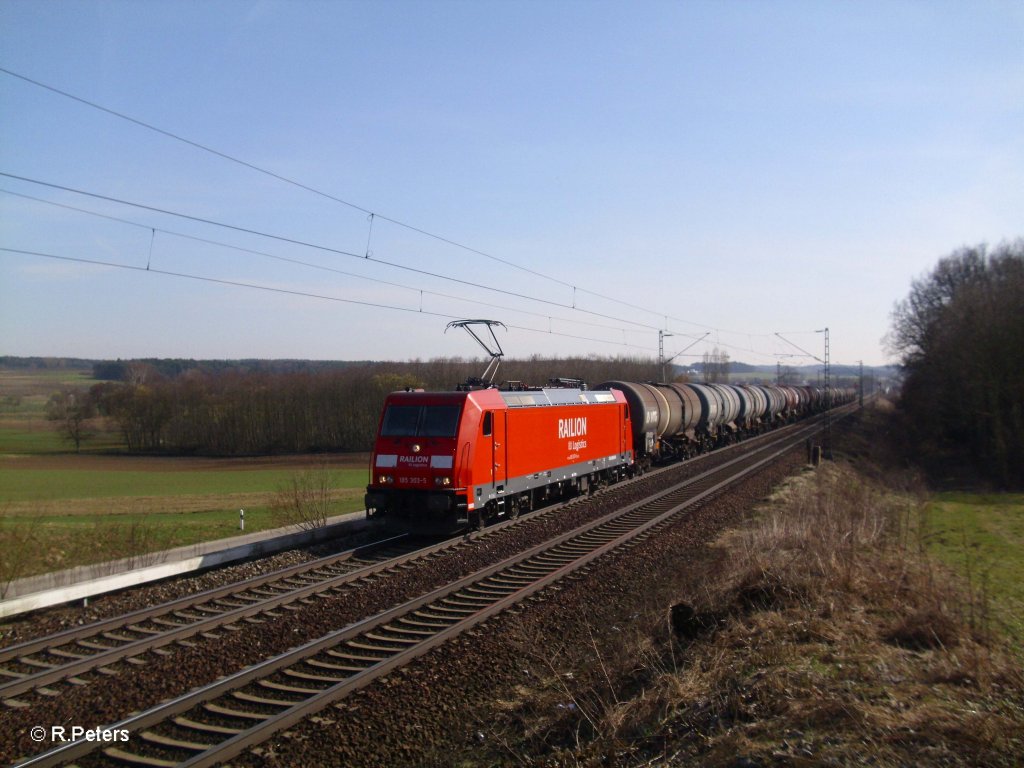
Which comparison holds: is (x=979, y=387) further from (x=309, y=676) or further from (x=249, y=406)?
(x=249, y=406)

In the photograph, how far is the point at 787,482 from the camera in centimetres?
2411

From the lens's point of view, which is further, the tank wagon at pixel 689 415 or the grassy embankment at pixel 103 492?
the tank wagon at pixel 689 415

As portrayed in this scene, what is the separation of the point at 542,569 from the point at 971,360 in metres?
28.5

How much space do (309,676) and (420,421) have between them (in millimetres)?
7961

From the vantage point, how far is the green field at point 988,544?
32.3 feet

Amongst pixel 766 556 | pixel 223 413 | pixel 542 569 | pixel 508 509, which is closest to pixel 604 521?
pixel 508 509

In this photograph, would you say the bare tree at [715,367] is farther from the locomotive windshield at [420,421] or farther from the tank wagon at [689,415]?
the locomotive windshield at [420,421]

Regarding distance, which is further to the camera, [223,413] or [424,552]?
[223,413]

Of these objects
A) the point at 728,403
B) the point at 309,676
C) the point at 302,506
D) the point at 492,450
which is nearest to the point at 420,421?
the point at 492,450

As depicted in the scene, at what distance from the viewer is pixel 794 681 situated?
6145mm

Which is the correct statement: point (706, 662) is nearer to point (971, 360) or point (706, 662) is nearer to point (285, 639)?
point (285, 639)

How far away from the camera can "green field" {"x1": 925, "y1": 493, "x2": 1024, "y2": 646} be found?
9.84m

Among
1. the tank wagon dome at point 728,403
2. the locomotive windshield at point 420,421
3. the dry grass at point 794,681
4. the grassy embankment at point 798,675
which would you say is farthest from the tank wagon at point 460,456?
the tank wagon dome at point 728,403

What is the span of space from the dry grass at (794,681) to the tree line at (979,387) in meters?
25.6
